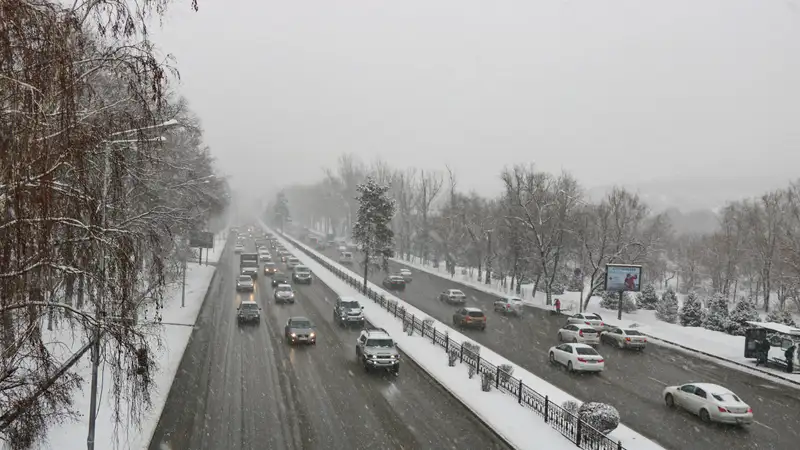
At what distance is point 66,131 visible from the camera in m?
6.51

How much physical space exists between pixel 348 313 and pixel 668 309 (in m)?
28.6

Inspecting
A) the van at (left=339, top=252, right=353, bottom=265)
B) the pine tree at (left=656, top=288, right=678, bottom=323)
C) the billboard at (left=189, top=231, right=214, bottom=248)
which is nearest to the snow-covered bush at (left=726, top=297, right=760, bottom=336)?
the pine tree at (left=656, top=288, right=678, bottom=323)

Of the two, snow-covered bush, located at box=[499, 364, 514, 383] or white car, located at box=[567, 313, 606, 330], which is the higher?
snow-covered bush, located at box=[499, 364, 514, 383]

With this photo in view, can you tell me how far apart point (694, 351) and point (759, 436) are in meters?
15.7

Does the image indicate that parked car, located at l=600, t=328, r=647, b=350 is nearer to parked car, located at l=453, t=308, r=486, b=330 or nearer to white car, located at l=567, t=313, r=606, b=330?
white car, located at l=567, t=313, r=606, b=330

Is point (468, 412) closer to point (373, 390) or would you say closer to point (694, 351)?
point (373, 390)

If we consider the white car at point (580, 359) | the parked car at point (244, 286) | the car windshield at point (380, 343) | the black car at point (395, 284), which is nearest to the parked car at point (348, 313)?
the car windshield at point (380, 343)

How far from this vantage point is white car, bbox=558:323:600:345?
3178 cm

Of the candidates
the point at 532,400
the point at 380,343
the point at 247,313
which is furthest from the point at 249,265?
the point at 532,400

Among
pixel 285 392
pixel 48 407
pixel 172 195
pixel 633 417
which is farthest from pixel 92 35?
pixel 172 195

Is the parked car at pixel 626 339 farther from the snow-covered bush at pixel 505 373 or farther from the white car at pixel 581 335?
the snow-covered bush at pixel 505 373

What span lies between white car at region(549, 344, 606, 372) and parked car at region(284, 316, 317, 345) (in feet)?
41.9

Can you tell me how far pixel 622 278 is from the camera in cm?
4244

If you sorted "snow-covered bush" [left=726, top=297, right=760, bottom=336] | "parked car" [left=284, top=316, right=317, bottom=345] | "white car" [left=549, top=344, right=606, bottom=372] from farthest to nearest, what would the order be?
"snow-covered bush" [left=726, top=297, right=760, bottom=336]
"parked car" [left=284, top=316, right=317, bottom=345]
"white car" [left=549, top=344, right=606, bottom=372]
